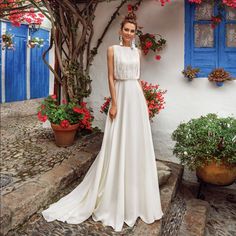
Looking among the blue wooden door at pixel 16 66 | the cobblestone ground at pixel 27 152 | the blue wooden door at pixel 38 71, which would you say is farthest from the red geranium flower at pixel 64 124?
the blue wooden door at pixel 38 71

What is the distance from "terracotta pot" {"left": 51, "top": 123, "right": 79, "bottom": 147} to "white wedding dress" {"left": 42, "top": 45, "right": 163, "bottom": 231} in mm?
1446

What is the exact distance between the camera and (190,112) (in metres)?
4.02

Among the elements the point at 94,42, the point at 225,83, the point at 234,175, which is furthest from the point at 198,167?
the point at 94,42

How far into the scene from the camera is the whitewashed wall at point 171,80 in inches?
151

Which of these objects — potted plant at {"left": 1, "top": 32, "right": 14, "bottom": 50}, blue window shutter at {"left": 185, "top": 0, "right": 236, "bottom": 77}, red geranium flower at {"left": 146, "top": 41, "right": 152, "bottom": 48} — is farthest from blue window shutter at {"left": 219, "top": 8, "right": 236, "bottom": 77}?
Answer: potted plant at {"left": 1, "top": 32, "right": 14, "bottom": 50}

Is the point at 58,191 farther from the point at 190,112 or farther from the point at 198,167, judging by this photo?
the point at 190,112

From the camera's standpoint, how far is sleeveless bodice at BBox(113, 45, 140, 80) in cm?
260

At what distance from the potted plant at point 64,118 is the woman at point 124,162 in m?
1.45

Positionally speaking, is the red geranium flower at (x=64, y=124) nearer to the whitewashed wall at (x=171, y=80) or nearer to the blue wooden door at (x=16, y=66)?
the whitewashed wall at (x=171, y=80)

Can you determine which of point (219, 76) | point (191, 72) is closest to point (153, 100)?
point (191, 72)

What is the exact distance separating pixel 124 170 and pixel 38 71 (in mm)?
7071

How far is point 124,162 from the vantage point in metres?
2.56

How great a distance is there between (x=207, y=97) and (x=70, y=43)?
2413 millimetres

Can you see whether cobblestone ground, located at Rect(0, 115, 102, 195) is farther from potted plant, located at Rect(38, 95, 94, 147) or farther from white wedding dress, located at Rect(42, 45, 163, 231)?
white wedding dress, located at Rect(42, 45, 163, 231)
